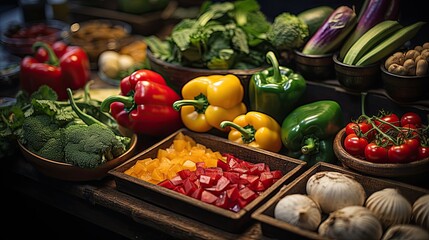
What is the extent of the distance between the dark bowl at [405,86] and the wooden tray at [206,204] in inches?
19.0

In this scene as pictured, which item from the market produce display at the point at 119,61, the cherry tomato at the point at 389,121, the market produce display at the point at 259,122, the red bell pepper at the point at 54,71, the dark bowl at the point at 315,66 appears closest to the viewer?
the market produce display at the point at 259,122

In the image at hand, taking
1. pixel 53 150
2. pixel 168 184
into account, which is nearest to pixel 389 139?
pixel 168 184

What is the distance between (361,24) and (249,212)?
1072mm

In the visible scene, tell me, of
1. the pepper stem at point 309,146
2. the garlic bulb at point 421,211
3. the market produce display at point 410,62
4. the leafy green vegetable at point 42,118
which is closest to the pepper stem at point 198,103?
the leafy green vegetable at point 42,118

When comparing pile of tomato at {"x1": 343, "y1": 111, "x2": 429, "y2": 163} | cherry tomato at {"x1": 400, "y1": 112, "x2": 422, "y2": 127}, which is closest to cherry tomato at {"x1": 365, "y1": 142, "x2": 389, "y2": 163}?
pile of tomato at {"x1": 343, "y1": 111, "x2": 429, "y2": 163}

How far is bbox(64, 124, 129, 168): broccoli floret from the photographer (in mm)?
2141

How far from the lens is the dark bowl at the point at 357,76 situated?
221cm

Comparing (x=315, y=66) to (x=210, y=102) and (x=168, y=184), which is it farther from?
(x=168, y=184)

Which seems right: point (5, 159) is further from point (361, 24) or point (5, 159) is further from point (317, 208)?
point (361, 24)

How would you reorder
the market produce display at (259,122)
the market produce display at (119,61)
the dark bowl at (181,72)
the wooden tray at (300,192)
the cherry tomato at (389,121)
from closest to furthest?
1. the wooden tray at (300,192)
2. the market produce display at (259,122)
3. the cherry tomato at (389,121)
4. the dark bowl at (181,72)
5. the market produce display at (119,61)

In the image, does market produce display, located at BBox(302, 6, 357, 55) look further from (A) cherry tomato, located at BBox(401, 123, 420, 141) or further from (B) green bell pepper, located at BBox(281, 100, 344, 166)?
(A) cherry tomato, located at BBox(401, 123, 420, 141)

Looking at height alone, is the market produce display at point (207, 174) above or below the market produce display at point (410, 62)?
below

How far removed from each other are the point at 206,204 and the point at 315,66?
917mm

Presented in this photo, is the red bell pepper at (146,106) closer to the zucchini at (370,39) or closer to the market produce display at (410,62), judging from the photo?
the zucchini at (370,39)
